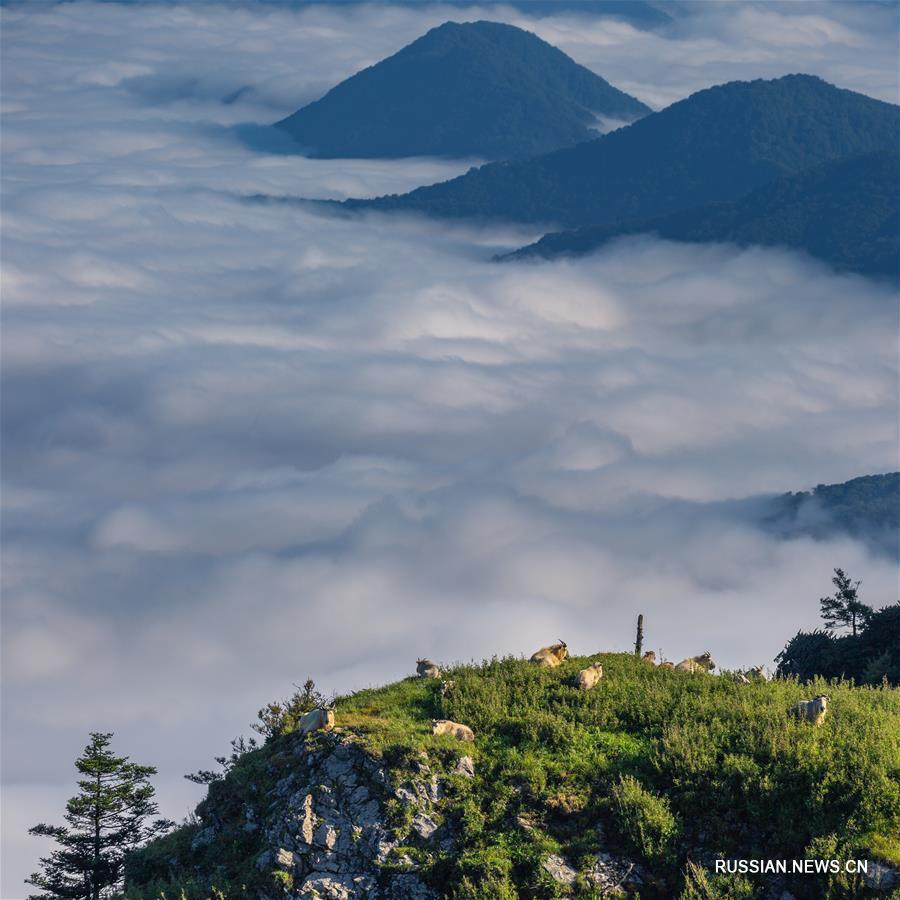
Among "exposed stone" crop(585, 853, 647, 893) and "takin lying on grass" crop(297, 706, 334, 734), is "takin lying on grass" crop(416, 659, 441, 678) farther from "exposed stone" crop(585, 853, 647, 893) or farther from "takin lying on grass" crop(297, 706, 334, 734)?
"exposed stone" crop(585, 853, 647, 893)

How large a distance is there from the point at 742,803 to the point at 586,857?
3.87m

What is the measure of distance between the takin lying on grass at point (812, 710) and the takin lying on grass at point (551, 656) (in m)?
7.60

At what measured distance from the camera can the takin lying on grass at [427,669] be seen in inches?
1657

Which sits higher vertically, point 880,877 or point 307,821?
point 307,821

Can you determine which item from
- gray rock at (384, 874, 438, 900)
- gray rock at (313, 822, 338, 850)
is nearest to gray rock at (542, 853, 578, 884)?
gray rock at (384, 874, 438, 900)

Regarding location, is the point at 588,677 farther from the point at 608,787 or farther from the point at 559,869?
the point at 559,869

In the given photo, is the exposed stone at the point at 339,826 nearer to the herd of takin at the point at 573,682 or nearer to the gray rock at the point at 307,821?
the gray rock at the point at 307,821

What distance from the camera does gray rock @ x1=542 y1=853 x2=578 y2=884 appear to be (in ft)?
105

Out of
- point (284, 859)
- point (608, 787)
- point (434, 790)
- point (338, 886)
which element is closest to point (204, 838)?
point (284, 859)

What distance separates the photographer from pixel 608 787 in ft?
112

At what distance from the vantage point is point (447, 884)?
32.3 m

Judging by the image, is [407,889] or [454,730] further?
[454,730]

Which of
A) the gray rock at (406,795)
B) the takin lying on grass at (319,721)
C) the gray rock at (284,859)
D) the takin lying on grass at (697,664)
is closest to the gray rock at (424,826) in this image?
the gray rock at (406,795)

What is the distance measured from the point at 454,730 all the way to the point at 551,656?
6.59m
